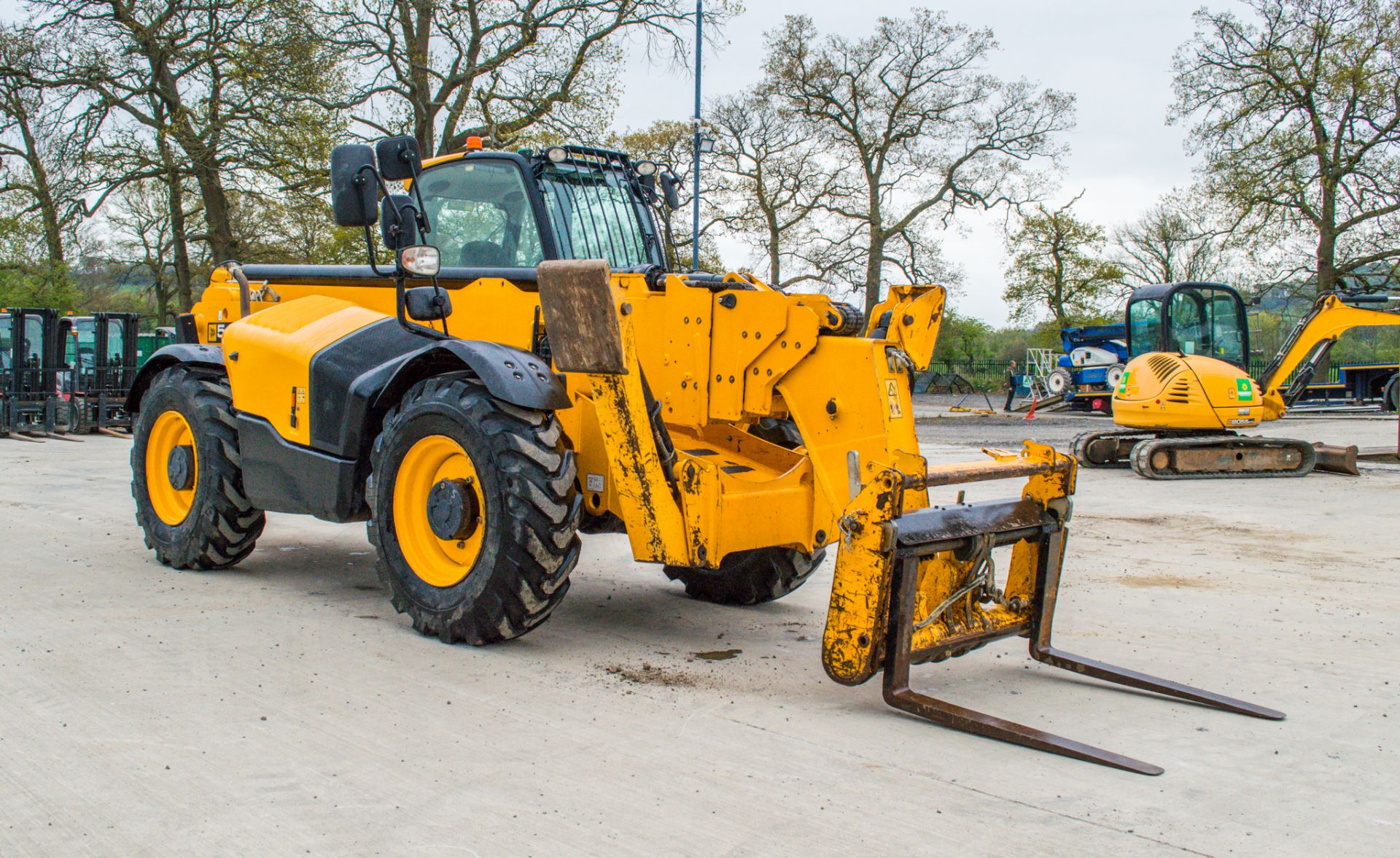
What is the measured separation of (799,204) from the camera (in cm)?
3728

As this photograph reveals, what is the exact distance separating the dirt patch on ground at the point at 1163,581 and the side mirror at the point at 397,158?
4.98 m

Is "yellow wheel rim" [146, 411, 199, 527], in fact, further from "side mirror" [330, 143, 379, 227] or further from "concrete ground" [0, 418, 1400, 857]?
"side mirror" [330, 143, 379, 227]

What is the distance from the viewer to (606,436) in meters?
5.34

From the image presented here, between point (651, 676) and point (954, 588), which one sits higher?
point (954, 588)

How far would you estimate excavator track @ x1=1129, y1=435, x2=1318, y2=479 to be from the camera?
1431 cm

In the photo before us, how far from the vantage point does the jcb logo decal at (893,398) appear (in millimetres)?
5148

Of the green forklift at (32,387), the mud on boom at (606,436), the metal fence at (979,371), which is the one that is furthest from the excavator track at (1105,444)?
the metal fence at (979,371)

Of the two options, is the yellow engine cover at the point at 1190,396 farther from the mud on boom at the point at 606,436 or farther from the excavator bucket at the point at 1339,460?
the mud on boom at the point at 606,436

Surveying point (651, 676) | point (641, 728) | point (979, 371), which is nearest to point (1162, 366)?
point (651, 676)

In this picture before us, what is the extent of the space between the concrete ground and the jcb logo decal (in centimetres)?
118

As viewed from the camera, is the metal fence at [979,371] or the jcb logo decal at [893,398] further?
the metal fence at [979,371]

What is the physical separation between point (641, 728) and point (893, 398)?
1816mm

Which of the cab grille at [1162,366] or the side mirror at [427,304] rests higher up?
the side mirror at [427,304]

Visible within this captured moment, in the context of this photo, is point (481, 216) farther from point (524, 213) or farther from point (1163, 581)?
point (1163, 581)
